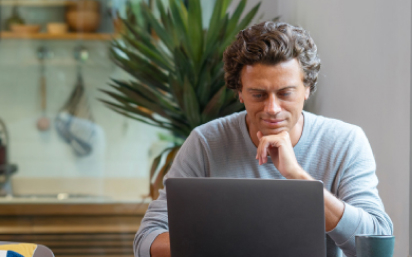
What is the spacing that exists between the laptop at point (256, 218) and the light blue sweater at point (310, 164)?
1.38 ft

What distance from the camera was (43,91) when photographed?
124 inches

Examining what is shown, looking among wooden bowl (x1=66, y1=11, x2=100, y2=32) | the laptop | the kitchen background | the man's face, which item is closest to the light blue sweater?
the man's face

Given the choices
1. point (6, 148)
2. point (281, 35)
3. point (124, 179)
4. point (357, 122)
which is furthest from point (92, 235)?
point (281, 35)

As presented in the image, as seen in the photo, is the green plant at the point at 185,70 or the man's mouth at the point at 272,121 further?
the green plant at the point at 185,70

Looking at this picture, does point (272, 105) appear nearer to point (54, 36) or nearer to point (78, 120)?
point (78, 120)

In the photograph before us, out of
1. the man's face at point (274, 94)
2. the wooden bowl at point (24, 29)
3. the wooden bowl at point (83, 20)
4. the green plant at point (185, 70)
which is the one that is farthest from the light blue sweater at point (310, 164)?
the wooden bowl at point (24, 29)

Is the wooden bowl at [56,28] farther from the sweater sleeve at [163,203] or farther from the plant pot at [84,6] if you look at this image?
the sweater sleeve at [163,203]

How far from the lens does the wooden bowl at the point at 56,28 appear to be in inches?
124

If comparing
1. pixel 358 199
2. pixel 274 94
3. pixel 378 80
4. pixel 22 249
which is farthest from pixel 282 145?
pixel 22 249

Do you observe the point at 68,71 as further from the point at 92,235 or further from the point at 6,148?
the point at 92,235

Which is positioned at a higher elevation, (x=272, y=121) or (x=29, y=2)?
(x=29, y=2)

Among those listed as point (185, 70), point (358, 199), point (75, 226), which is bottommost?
point (75, 226)

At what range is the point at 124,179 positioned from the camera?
3.20 metres

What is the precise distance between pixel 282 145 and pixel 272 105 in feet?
0.39
